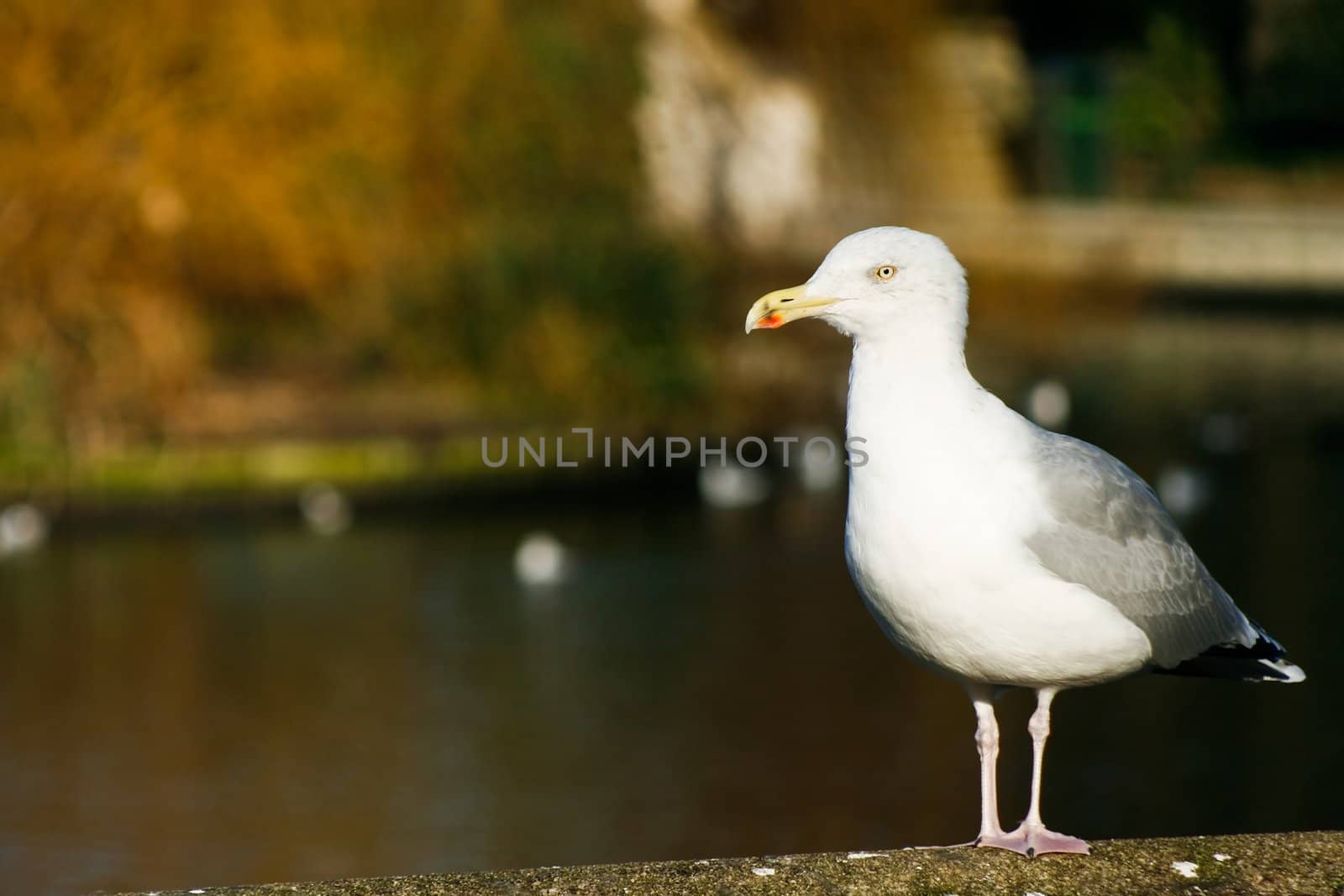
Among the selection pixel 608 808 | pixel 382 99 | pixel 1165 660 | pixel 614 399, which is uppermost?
pixel 382 99

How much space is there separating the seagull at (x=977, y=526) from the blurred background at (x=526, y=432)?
5.84m

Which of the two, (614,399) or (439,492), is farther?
(614,399)

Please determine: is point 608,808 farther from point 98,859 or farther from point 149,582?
point 149,582

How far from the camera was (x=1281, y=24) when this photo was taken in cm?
2947

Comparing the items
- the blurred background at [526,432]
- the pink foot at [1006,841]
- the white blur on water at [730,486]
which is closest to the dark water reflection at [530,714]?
the blurred background at [526,432]

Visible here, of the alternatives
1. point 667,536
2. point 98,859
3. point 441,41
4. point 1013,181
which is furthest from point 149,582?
point 1013,181

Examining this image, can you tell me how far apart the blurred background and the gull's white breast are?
5.90 metres

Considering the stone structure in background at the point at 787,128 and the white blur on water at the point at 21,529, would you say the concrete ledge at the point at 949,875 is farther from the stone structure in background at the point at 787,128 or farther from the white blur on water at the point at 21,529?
the stone structure in background at the point at 787,128

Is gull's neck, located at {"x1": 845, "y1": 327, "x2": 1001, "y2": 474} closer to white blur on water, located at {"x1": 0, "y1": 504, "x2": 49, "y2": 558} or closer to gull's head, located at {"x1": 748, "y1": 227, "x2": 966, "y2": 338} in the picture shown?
gull's head, located at {"x1": 748, "y1": 227, "x2": 966, "y2": 338}

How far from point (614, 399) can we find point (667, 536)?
2.39 m

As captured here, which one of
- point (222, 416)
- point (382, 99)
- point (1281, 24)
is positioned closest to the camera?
point (222, 416)

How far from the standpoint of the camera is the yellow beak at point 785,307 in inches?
150

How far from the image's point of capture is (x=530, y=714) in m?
12.0

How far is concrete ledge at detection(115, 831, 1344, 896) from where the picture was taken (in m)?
3.53
